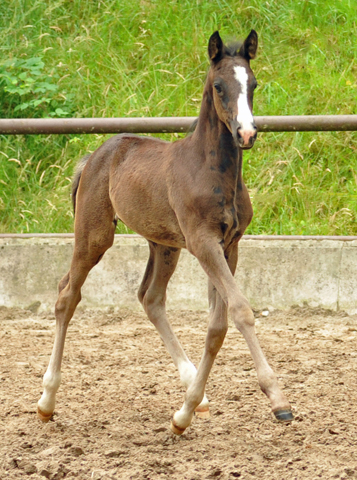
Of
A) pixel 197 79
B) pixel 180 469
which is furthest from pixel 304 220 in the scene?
pixel 180 469

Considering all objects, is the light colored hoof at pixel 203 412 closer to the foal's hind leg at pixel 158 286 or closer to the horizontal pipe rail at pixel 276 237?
the foal's hind leg at pixel 158 286

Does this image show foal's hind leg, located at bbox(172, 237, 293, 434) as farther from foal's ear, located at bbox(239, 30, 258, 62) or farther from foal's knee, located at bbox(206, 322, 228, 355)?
foal's ear, located at bbox(239, 30, 258, 62)

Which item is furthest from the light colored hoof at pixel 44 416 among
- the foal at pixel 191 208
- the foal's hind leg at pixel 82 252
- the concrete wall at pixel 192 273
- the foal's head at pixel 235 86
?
the concrete wall at pixel 192 273

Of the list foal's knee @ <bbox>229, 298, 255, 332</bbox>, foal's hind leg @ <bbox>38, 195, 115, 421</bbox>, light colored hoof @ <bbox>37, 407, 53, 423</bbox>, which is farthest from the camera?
foal's hind leg @ <bbox>38, 195, 115, 421</bbox>

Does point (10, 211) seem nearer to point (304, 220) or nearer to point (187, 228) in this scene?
point (304, 220)

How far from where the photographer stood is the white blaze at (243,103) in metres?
2.72

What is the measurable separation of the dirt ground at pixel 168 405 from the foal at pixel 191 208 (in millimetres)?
223

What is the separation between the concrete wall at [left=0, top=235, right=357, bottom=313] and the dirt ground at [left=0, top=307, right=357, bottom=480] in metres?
0.18

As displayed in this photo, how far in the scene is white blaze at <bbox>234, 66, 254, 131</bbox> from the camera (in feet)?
8.91

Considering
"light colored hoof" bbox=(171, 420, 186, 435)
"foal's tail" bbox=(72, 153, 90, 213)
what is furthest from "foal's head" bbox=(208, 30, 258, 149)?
"light colored hoof" bbox=(171, 420, 186, 435)

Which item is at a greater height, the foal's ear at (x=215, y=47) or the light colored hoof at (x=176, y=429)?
the foal's ear at (x=215, y=47)

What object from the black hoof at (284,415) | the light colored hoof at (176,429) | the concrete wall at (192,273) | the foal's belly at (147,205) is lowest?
the concrete wall at (192,273)

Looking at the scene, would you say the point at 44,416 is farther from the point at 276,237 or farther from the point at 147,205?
the point at 276,237

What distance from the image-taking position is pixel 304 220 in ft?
21.0
